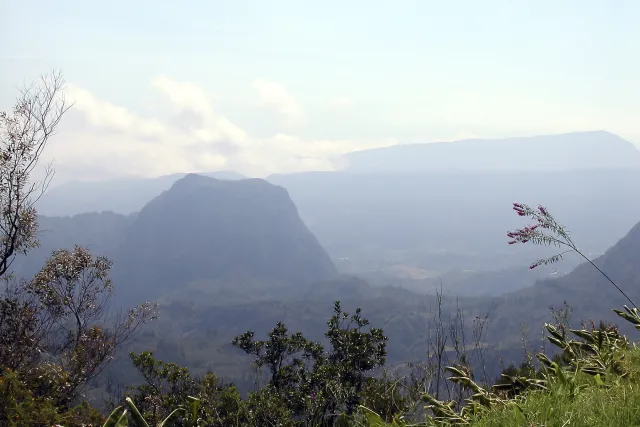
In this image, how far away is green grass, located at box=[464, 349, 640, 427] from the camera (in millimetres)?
2596

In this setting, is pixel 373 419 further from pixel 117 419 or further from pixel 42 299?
pixel 42 299

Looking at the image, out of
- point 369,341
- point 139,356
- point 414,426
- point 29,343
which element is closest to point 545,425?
point 414,426

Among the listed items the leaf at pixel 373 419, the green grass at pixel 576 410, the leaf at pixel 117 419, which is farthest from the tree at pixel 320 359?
the leaf at pixel 117 419

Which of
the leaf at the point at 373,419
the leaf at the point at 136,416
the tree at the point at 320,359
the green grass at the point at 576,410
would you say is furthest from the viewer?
the tree at the point at 320,359

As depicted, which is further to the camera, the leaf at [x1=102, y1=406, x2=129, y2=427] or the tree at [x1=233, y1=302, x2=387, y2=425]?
the tree at [x1=233, y1=302, x2=387, y2=425]

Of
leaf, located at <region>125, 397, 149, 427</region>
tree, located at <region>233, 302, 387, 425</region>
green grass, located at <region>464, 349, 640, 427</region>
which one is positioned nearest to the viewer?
leaf, located at <region>125, 397, 149, 427</region>

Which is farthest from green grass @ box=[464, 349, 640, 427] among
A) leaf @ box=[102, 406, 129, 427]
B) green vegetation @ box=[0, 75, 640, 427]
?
leaf @ box=[102, 406, 129, 427]

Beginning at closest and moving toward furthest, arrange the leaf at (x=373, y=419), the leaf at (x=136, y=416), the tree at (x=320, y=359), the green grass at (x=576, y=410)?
the leaf at (x=136, y=416) < the green grass at (x=576, y=410) < the leaf at (x=373, y=419) < the tree at (x=320, y=359)

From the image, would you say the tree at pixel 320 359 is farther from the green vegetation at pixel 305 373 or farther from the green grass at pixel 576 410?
the green grass at pixel 576 410

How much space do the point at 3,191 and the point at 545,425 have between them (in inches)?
802

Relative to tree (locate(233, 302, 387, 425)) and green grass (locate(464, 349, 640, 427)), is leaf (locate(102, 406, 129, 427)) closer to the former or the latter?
green grass (locate(464, 349, 640, 427))

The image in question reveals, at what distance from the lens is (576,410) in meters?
2.69

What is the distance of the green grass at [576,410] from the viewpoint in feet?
8.52

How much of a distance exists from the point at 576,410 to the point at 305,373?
14.6 meters
